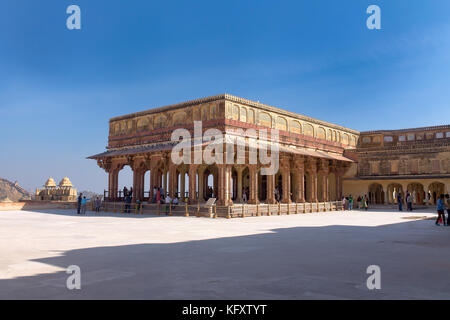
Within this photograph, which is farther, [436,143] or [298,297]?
[436,143]

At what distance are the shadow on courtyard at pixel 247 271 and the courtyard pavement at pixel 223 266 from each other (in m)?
0.01

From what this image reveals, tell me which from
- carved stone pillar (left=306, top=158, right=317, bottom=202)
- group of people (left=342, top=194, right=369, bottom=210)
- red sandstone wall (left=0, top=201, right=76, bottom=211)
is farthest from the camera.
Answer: group of people (left=342, top=194, right=369, bottom=210)

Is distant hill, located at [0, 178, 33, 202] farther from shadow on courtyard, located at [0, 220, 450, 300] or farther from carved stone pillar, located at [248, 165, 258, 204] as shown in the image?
shadow on courtyard, located at [0, 220, 450, 300]

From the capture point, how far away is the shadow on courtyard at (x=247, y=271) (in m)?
4.29

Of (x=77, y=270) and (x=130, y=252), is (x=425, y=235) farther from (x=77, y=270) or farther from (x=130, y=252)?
(x=77, y=270)

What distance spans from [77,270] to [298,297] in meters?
3.31

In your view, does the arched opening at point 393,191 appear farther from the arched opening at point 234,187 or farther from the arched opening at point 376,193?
the arched opening at point 234,187

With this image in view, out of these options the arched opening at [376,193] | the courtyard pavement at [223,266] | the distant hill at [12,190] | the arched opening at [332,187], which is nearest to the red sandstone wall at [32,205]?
the courtyard pavement at [223,266]

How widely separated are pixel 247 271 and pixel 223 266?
0.51 m

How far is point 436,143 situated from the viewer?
31.0m

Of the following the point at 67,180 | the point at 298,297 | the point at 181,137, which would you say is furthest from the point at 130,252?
the point at 67,180

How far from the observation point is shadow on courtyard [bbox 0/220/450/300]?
14.1 ft

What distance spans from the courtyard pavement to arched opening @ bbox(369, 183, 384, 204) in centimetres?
2613

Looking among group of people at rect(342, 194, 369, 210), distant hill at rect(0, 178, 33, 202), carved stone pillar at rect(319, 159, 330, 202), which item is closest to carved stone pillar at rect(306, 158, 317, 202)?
carved stone pillar at rect(319, 159, 330, 202)
